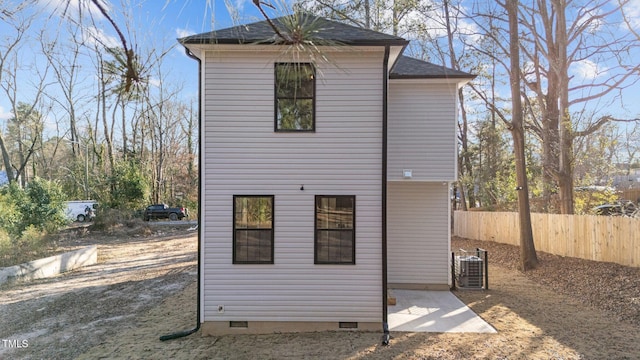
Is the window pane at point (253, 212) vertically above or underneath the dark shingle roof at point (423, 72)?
underneath

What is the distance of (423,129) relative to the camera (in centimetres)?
782

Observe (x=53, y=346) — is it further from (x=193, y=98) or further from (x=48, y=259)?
(x=193, y=98)

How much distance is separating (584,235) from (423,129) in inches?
227

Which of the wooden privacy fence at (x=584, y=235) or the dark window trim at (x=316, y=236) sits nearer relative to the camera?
the dark window trim at (x=316, y=236)

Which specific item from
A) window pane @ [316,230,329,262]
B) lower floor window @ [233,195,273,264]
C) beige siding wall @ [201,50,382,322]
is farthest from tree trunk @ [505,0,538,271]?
lower floor window @ [233,195,273,264]

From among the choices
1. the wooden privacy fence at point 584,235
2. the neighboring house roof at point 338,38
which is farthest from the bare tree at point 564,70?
the neighboring house roof at point 338,38

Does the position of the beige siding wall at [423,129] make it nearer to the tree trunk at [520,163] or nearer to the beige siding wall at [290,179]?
the beige siding wall at [290,179]

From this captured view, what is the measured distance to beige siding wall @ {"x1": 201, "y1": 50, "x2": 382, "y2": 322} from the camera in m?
5.94

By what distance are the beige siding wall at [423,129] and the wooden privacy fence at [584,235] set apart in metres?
4.48

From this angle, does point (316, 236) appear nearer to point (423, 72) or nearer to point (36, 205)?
point (423, 72)

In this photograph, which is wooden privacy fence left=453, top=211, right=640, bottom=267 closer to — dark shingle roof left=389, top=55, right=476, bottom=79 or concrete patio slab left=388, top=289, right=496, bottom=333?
concrete patio slab left=388, top=289, right=496, bottom=333

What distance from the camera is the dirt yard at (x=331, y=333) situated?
16.7ft

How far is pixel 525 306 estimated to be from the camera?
7.04 m

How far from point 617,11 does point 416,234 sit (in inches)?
412
